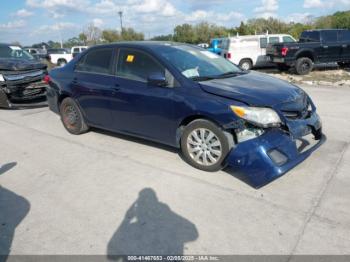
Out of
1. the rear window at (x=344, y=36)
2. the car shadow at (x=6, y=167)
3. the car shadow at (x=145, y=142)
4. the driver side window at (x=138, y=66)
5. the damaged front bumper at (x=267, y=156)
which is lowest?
the car shadow at (x=6, y=167)

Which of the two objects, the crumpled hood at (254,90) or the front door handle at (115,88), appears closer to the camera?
the crumpled hood at (254,90)

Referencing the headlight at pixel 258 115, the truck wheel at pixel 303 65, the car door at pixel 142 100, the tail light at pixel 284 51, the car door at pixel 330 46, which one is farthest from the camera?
the car door at pixel 330 46

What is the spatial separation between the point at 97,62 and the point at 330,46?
1233 cm

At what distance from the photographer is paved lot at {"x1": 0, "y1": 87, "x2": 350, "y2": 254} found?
2791mm

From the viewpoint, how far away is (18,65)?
8.27 meters

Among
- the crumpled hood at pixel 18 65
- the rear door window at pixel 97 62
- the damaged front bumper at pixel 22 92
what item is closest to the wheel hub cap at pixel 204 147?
the rear door window at pixel 97 62

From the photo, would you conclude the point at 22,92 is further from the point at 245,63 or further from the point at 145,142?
the point at 245,63

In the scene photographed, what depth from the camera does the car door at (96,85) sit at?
5.01 meters

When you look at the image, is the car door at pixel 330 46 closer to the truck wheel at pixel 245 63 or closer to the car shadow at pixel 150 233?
the truck wheel at pixel 245 63

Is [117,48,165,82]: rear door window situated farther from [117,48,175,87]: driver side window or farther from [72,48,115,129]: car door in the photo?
[72,48,115,129]: car door

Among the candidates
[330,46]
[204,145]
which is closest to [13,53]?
[204,145]

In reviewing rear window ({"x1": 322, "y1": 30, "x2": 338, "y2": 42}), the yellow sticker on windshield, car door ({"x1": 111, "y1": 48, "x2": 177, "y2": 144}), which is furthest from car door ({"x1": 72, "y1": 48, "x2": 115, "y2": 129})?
rear window ({"x1": 322, "y1": 30, "x2": 338, "y2": 42})

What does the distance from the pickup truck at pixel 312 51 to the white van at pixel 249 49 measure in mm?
1654

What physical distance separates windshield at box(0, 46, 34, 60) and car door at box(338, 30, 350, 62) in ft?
42.3
